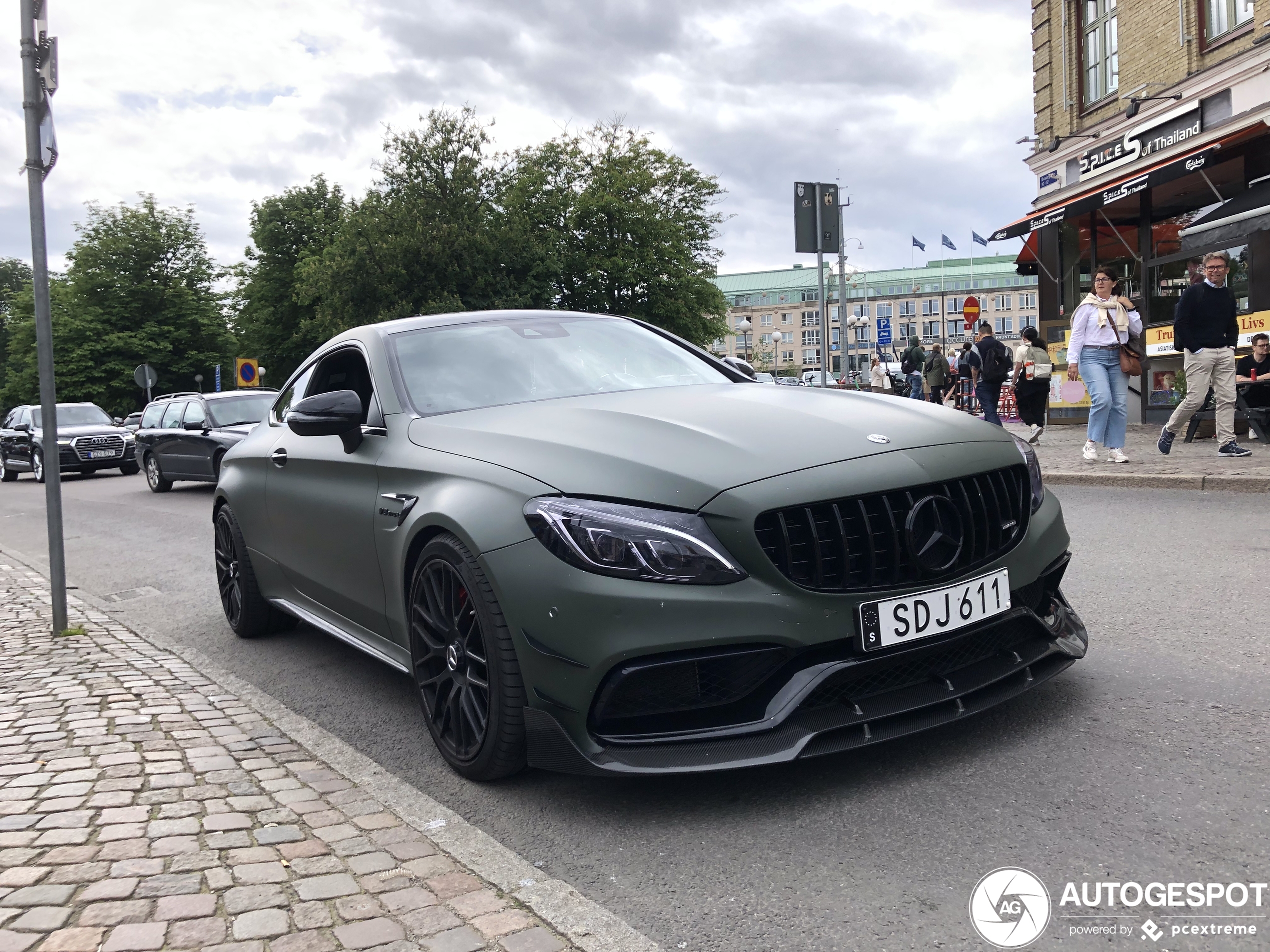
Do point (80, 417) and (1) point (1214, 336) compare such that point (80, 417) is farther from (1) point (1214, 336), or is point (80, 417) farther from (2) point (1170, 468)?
(1) point (1214, 336)

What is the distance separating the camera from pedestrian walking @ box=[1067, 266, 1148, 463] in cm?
1102

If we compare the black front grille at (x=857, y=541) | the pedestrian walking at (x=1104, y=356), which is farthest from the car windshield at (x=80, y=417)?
the black front grille at (x=857, y=541)

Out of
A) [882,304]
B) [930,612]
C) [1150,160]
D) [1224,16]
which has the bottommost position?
[930,612]

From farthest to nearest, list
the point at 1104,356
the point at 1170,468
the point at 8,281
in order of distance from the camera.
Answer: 1. the point at 8,281
2. the point at 1104,356
3. the point at 1170,468

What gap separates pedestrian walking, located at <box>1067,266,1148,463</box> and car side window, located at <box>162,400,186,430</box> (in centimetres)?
1313

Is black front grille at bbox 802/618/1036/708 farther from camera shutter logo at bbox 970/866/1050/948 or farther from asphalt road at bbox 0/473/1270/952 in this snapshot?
camera shutter logo at bbox 970/866/1050/948

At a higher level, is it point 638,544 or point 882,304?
point 882,304

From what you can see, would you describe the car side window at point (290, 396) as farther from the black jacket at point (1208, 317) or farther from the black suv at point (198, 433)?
the black suv at point (198, 433)

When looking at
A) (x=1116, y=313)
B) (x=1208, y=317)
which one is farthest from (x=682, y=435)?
(x=1208, y=317)

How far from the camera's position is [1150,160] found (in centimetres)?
1880

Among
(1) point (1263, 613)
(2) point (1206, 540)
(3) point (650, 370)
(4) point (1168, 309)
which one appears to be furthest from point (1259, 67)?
(3) point (650, 370)

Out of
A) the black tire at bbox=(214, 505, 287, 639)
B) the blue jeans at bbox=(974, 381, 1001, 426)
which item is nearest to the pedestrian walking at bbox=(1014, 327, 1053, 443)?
the blue jeans at bbox=(974, 381, 1001, 426)

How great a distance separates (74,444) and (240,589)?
20.7m

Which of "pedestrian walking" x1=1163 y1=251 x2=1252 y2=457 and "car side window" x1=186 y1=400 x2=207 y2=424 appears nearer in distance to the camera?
"pedestrian walking" x1=1163 y1=251 x2=1252 y2=457
